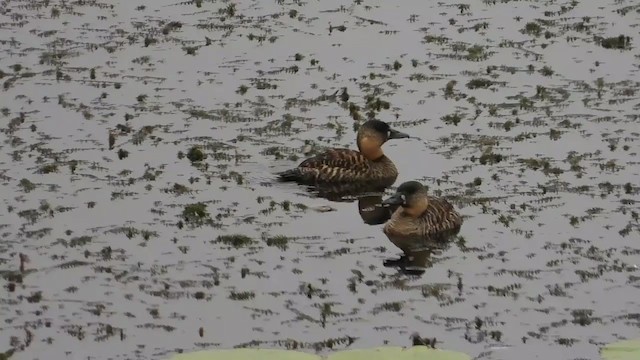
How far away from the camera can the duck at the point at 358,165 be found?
47.3 feet

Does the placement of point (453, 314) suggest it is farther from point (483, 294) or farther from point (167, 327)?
point (167, 327)

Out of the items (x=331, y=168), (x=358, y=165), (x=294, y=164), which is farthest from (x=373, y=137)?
(x=294, y=164)

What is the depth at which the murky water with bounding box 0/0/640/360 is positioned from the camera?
1061 cm

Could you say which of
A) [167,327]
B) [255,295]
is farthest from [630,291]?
[167,327]

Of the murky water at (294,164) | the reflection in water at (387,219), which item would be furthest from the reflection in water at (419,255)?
the murky water at (294,164)

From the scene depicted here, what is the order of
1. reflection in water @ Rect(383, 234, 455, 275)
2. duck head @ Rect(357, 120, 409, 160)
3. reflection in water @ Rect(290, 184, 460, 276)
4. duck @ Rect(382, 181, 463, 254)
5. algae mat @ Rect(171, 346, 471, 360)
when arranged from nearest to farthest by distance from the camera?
algae mat @ Rect(171, 346, 471, 360)
reflection in water @ Rect(383, 234, 455, 275)
reflection in water @ Rect(290, 184, 460, 276)
duck @ Rect(382, 181, 463, 254)
duck head @ Rect(357, 120, 409, 160)

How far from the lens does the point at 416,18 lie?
21484mm

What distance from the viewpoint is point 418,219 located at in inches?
505

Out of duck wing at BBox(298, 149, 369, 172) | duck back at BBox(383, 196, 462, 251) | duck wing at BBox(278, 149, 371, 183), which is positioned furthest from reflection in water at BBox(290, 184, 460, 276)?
duck wing at BBox(298, 149, 369, 172)

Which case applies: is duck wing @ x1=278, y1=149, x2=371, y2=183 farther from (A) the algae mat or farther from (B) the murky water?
(A) the algae mat

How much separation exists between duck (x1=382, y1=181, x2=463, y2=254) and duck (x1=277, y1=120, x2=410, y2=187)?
1.47 m

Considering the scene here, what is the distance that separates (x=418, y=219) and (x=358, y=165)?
6.32ft

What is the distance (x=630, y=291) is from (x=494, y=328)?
57.1 inches

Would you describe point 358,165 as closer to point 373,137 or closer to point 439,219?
point 373,137
